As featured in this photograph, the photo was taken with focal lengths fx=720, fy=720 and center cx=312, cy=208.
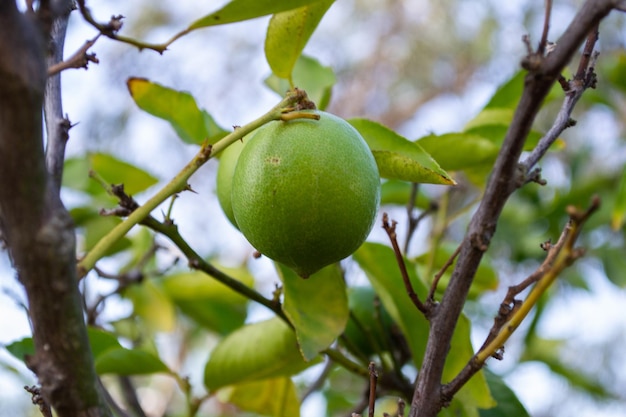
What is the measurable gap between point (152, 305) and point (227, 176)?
0.68 metres

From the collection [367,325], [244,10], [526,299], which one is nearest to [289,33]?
[244,10]

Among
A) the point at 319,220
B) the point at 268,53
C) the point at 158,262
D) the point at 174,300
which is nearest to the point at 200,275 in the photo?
the point at 174,300

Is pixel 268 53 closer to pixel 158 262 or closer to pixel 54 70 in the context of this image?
pixel 54 70

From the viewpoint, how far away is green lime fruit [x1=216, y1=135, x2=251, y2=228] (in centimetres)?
83

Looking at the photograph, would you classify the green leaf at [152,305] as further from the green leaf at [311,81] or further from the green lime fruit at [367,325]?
the green leaf at [311,81]

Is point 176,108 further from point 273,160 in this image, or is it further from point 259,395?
point 259,395

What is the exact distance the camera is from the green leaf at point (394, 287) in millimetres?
918

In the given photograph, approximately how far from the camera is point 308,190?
0.64 m

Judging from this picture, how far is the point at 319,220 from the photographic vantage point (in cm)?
64

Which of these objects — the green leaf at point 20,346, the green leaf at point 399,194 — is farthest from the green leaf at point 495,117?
the green leaf at point 20,346

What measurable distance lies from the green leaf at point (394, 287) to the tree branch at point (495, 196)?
0.90ft

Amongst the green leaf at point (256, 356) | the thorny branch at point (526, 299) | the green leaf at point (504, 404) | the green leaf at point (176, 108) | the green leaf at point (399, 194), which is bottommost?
the thorny branch at point (526, 299)

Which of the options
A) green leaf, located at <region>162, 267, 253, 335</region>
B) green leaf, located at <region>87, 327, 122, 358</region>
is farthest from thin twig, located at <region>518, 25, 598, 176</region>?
green leaf, located at <region>162, 267, 253, 335</region>

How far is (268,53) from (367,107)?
364cm
